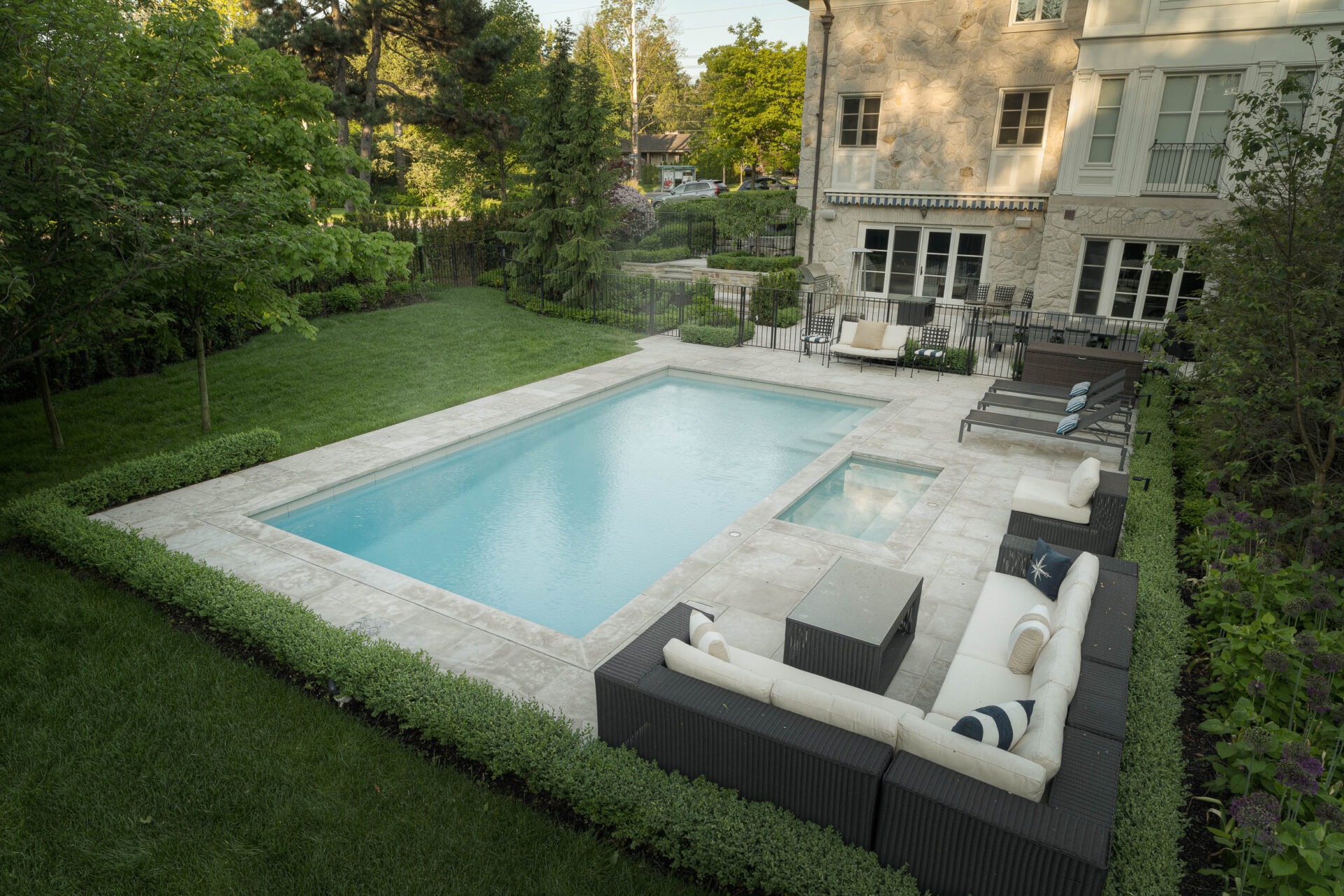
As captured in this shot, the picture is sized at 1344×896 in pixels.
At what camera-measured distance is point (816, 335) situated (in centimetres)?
1684

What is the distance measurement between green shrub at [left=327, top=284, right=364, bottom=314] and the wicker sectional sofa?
55.0 ft

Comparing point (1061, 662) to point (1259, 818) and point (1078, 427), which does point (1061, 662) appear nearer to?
point (1259, 818)

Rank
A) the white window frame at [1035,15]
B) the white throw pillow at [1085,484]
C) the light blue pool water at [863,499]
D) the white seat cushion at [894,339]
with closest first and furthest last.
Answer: the white throw pillow at [1085,484]
the light blue pool water at [863,499]
the white seat cushion at [894,339]
the white window frame at [1035,15]

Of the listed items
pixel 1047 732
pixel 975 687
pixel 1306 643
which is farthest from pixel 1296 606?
pixel 1047 732

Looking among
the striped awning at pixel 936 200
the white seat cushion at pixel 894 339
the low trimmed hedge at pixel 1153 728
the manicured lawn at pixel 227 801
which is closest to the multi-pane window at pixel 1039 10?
the striped awning at pixel 936 200

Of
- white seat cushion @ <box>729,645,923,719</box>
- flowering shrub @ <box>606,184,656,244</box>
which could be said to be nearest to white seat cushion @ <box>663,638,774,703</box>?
white seat cushion @ <box>729,645,923,719</box>

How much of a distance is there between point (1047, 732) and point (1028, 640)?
1.14 m

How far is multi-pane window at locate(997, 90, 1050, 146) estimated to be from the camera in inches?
767

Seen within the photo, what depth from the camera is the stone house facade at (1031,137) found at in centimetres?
1652

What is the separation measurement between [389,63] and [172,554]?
36165mm

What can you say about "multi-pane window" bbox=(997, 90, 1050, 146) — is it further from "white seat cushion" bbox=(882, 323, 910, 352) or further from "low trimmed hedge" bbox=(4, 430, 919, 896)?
"low trimmed hedge" bbox=(4, 430, 919, 896)

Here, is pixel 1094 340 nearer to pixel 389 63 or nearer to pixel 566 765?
pixel 566 765

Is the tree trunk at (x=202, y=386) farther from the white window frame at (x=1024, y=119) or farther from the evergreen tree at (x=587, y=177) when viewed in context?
the white window frame at (x=1024, y=119)

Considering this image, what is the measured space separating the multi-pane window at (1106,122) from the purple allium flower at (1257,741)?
17.3m
